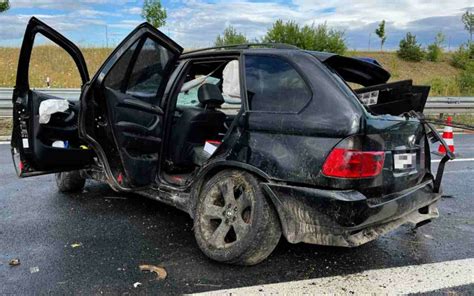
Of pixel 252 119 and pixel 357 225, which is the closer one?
pixel 357 225

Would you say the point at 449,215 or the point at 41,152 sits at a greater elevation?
the point at 41,152

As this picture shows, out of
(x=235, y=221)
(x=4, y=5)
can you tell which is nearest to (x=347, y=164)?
(x=235, y=221)

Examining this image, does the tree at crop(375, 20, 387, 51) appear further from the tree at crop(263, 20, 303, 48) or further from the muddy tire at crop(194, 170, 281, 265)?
the muddy tire at crop(194, 170, 281, 265)

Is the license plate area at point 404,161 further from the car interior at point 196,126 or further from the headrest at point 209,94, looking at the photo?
the headrest at point 209,94

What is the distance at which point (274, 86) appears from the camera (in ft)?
10.5

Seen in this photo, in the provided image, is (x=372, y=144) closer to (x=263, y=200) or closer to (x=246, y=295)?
(x=263, y=200)

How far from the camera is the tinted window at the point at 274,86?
3059 millimetres

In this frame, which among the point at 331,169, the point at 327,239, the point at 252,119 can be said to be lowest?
the point at 327,239

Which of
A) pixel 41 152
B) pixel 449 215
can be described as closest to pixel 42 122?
pixel 41 152

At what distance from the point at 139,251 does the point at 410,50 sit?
43927 millimetres

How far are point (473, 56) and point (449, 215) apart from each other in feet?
134

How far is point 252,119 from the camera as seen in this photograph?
10.4 ft

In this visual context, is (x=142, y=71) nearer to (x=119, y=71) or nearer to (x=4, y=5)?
(x=119, y=71)

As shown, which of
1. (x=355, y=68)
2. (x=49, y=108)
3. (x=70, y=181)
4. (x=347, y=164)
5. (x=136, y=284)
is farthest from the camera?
(x=70, y=181)
